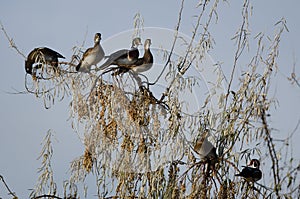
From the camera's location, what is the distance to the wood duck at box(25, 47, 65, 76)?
3.45 metres

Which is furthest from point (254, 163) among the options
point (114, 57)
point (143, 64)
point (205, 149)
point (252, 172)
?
point (114, 57)

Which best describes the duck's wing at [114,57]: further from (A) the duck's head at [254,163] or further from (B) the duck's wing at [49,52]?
(A) the duck's head at [254,163]

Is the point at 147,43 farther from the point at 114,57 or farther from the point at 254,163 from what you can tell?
the point at 254,163

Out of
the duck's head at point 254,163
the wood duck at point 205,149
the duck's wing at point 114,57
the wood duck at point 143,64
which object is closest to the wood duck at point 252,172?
the duck's head at point 254,163

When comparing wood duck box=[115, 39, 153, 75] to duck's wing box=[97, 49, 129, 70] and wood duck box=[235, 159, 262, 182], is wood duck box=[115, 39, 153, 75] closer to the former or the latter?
duck's wing box=[97, 49, 129, 70]

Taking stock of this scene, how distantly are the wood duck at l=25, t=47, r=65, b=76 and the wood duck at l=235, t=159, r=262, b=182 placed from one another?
1111 mm

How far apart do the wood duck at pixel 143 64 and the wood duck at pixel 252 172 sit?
76cm

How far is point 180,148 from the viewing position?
11.0 ft

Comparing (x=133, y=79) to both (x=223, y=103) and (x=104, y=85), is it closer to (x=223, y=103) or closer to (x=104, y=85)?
(x=104, y=85)

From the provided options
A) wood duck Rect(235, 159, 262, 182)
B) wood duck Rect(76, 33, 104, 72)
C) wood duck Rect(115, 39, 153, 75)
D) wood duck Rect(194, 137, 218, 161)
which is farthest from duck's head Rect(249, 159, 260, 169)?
wood duck Rect(76, 33, 104, 72)

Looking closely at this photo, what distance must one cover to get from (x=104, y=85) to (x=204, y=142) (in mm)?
589

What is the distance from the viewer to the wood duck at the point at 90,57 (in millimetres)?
3455

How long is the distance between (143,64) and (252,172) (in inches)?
32.8

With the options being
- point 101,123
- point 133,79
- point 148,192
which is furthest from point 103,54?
point 148,192
